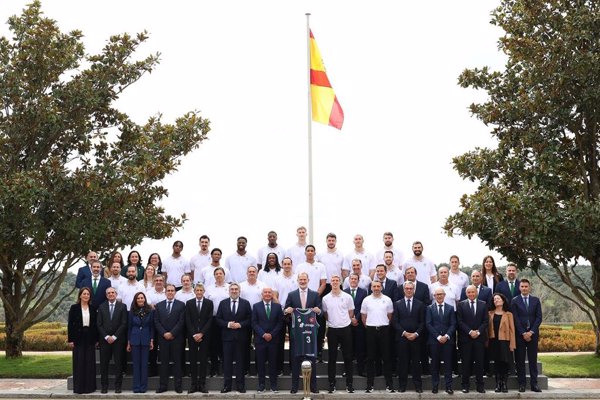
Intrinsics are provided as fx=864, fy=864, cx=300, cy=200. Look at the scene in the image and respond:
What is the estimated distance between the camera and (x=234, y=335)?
53.9ft

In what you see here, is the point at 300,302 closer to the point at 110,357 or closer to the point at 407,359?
the point at 407,359

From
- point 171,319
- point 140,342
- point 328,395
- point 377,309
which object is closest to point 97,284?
point 140,342

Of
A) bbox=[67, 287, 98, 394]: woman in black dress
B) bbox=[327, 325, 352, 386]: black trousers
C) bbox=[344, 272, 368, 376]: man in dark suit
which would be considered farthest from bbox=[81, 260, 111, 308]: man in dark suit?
bbox=[344, 272, 368, 376]: man in dark suit

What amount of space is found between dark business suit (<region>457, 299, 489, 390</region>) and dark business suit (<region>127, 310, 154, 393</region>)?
5948 mm

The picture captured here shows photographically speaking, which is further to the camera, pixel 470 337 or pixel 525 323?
pixel 525 323

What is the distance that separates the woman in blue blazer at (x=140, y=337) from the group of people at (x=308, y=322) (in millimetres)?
19

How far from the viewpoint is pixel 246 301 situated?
1644 cm

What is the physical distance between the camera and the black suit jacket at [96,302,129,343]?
655 inches

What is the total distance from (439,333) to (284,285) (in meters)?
3.12

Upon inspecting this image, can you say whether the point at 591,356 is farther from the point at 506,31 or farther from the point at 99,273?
the point at 99,273

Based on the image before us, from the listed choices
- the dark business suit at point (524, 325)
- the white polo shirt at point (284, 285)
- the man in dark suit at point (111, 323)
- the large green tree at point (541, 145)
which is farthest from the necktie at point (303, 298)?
A: the large green tree at point (541, 145)

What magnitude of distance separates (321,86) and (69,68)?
23.3ft

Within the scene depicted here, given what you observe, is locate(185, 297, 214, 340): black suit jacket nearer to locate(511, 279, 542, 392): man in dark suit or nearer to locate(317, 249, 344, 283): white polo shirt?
locate(317, 249, 344, 283): white polo shirt

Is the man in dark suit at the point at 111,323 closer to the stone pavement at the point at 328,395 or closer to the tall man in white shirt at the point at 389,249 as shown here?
the stone pavement at the point at 328,395
